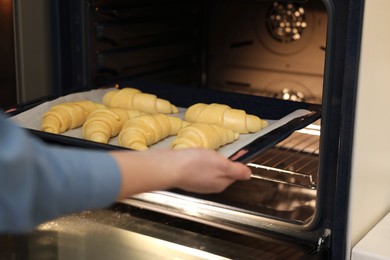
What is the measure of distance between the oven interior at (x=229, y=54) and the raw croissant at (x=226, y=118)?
24 centimetres

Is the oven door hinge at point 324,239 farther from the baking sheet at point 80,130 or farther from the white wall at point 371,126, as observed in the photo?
the baking sheet at point 80,130

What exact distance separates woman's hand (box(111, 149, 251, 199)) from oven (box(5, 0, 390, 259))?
280mm

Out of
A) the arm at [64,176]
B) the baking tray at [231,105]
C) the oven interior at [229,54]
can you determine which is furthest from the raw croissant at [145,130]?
the arm at [64,176]

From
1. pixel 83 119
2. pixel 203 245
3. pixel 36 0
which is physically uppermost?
pixel 36 0

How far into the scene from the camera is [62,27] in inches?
57.7

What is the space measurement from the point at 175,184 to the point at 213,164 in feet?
0.22

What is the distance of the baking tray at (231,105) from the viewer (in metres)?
1.20

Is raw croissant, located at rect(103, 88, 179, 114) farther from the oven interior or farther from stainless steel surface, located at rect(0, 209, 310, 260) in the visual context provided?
stainless steel surface, located at rect(0, 209, 310, 260)

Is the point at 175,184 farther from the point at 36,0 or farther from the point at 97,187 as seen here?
the point at 36,0

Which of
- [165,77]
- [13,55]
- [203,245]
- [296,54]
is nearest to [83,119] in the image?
[13,55]

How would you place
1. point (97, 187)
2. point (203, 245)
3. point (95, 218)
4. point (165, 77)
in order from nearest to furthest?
point (97, 187), point (203, 245), point (95, 218), point (165, 77)

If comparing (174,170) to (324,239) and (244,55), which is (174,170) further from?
(244,55)

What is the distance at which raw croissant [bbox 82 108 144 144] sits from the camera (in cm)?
130

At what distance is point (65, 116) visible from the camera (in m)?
1.34
